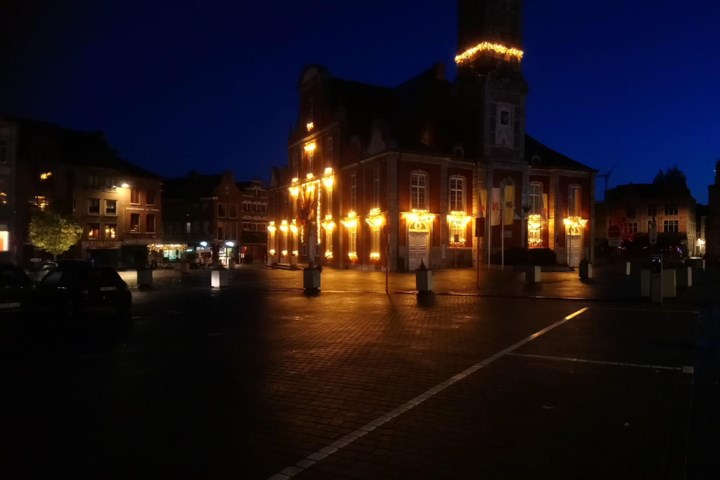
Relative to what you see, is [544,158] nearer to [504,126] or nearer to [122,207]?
[504,126]

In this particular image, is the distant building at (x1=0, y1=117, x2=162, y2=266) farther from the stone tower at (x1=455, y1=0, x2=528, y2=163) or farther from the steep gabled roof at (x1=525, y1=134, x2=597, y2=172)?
the steep gabled roof at (x1=525, y1=134, x2=597, y2=172)

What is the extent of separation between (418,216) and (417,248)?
2.50 metres

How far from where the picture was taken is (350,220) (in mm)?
49875

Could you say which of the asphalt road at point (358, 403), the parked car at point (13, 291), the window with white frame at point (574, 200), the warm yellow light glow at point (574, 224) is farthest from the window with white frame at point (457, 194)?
the parked car at point (13, 291)

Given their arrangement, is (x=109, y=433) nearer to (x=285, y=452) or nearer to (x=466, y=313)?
(x=285, y=452)

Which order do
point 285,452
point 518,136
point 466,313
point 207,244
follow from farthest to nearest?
point 207,244 < point 518,136 < point 466,313 < point 285,452

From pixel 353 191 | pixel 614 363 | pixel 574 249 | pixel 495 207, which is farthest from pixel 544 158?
pixel 614 363

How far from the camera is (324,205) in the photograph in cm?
5438

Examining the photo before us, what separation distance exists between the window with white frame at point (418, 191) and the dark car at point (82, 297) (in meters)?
31.8

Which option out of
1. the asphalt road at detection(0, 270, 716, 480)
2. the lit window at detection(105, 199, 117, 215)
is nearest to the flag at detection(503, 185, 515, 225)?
the asphalt road at detection(0, 270, 716, 480)

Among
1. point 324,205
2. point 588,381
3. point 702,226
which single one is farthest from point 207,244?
point 702,226

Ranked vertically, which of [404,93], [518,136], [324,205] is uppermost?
[404,93]

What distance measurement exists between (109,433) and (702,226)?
113 m

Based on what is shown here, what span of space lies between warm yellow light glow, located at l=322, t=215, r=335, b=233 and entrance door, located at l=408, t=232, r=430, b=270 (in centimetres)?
979
